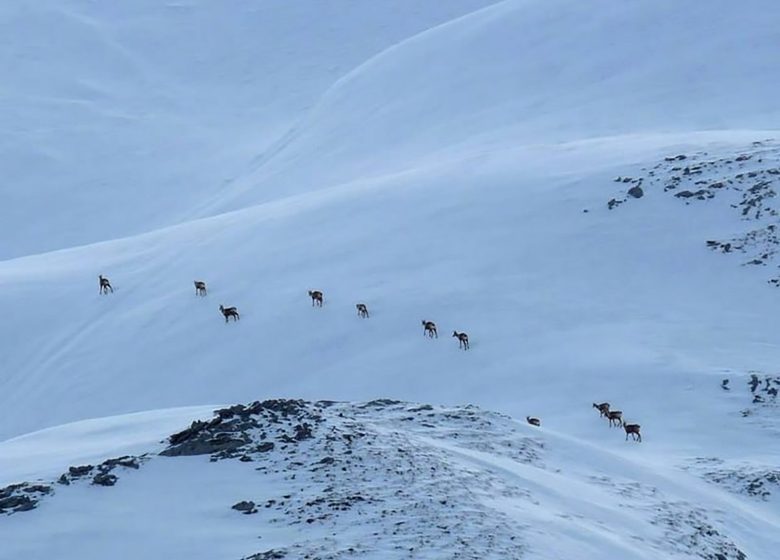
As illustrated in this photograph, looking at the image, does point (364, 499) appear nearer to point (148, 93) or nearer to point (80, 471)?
point (80, 471)

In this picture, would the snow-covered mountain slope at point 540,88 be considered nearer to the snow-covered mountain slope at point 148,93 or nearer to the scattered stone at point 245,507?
the snow-covered mountain slope at point 148,93

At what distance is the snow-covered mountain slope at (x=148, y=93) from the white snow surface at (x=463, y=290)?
495 mm

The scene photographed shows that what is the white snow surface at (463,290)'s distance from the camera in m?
13.1

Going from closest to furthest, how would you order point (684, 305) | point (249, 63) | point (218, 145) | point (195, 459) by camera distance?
point (195, 459) → point (684, 305) → point (218, 145) → point (249, 63)

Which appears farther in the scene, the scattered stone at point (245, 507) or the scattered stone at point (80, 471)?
the scattered stone at point (80, 471)

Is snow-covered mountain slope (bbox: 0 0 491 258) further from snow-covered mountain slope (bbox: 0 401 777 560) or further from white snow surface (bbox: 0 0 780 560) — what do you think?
snow-covered mountain slope (bbox: 0 401 777 560)

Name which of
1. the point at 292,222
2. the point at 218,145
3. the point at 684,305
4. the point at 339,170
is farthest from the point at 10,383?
the point at 218,145

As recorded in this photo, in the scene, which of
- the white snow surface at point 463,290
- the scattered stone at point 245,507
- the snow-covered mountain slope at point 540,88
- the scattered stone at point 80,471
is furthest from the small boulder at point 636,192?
the scattered stone at point 80,471

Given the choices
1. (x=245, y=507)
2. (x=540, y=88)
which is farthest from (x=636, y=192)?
(x=540, y=88)

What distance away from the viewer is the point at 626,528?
12648 mm

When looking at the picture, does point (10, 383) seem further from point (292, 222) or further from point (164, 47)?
point (164, 47)

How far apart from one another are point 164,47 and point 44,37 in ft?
24.7

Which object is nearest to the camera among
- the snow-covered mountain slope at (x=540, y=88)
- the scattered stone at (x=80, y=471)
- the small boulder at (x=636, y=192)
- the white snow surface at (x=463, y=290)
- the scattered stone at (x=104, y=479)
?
the scattered stone at (x=104, y=479)

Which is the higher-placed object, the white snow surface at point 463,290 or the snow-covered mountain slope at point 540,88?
the snow-covered mountain slope at point 540,88
